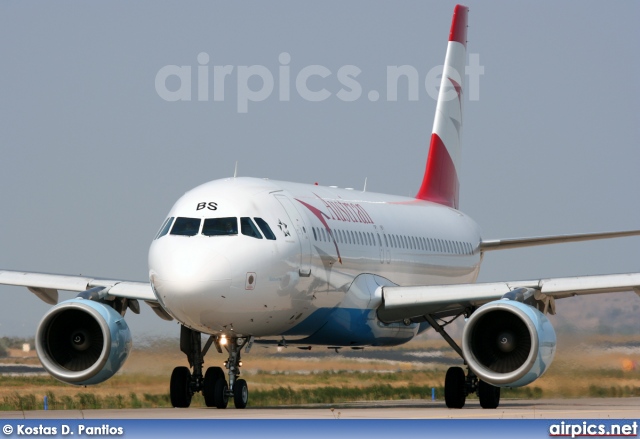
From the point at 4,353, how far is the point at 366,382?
793 cm

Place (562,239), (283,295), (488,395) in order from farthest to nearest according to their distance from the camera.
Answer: (562,239), (488,395), (283,295)

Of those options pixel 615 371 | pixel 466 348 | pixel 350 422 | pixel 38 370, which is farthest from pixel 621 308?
pixel 350 422

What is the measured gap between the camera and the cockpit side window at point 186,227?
75.0 ft

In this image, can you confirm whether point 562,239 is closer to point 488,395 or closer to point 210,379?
point 488,395

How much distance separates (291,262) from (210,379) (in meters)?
2.79

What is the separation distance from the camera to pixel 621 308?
33.6 meters

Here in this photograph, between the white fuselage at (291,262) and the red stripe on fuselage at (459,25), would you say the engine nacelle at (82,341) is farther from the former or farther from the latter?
the red stripe on fuselage at (459,25)

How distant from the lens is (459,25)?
39.7m

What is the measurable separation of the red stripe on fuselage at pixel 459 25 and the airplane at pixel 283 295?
404 inches

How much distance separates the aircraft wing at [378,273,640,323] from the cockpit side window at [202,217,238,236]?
4737 mm

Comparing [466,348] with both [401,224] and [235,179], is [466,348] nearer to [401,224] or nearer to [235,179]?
[235,179]

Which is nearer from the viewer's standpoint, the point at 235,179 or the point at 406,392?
the point at 235,179

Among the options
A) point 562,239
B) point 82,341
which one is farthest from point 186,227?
point 562,239

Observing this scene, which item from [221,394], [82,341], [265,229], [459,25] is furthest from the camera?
[459,25]
